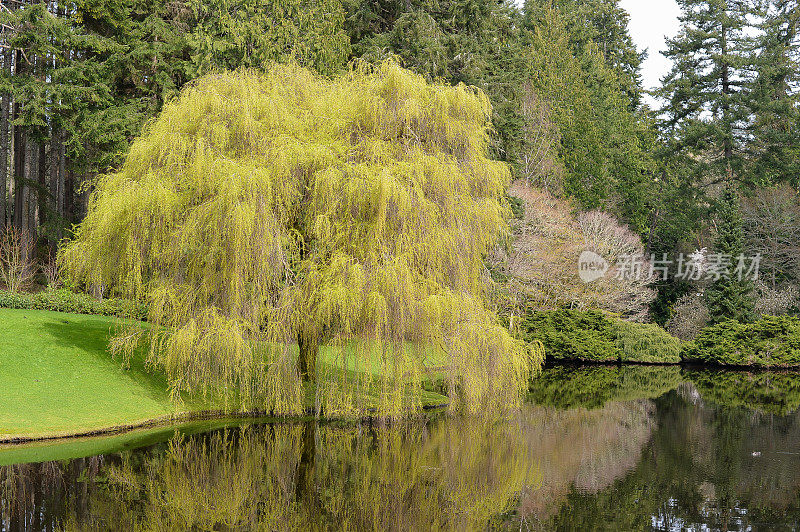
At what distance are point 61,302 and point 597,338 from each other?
21.5m

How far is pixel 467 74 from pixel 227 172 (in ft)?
53.4

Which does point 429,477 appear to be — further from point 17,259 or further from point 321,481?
point 17,259

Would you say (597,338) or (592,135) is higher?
(592,135)

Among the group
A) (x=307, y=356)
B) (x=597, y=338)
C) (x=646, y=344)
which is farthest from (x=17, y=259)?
(x=646, y=344)

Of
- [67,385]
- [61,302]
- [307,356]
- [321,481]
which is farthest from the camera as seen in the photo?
[61,302]

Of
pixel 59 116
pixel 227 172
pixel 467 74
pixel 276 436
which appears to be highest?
pixel 467 74

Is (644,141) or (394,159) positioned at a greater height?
(644,141)

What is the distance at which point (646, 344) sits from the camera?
1340 inches

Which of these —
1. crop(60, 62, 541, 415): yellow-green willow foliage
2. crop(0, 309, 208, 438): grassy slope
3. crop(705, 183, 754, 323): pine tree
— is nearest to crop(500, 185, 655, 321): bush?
crop(705, 183, 754, 323): pine tree

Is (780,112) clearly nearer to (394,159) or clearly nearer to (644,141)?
(644,141)

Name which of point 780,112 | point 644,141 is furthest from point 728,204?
point 644,141

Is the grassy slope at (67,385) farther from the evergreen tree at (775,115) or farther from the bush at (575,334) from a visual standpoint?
the evergreen tree at (775,115)

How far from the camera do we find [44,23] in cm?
2538

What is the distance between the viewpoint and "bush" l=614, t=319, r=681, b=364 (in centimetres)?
→ 3394
